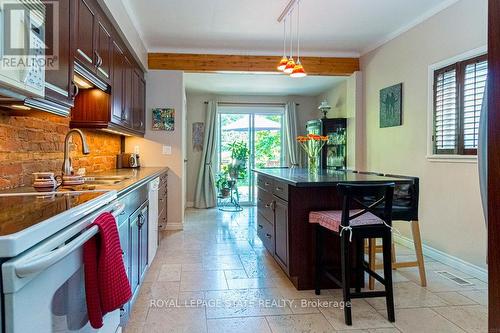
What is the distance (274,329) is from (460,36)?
3.16 m

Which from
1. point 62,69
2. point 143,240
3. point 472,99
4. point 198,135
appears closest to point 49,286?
point 62,69

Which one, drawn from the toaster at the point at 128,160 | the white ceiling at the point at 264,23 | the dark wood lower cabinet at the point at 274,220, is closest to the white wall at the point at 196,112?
the white ceiling at the point at 264,23

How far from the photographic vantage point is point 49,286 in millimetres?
1050

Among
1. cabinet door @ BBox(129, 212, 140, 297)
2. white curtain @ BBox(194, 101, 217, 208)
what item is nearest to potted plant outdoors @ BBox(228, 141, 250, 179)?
white curtain @ BBox(194, 101, 217, 208)

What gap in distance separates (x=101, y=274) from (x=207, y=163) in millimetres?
5842

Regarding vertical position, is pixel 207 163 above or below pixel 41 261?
above

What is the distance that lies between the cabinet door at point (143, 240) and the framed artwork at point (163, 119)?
2310mm

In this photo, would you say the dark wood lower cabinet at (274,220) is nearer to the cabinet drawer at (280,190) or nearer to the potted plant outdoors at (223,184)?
the cabinet drawer at (280,190)

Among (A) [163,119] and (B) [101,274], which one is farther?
(A) [163,119]

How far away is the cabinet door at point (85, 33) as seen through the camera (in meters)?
2.18

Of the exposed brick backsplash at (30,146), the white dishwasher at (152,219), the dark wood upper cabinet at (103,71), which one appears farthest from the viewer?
the white dishwasher at (152,219)

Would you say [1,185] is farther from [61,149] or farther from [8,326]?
[8,326]

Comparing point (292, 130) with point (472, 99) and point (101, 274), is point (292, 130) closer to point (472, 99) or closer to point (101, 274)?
point (472, 99)

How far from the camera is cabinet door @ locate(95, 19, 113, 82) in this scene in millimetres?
2664
